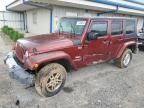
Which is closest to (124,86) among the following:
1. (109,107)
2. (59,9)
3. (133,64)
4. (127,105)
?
(127,105)

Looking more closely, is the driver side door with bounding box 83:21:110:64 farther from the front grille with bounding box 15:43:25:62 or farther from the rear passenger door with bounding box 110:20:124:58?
the front grille with bounding box 15:43:25:62

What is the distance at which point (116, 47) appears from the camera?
5547 mm

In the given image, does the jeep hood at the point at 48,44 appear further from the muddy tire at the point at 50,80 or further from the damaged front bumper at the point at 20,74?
the damaged front bumper at the point at 20,74

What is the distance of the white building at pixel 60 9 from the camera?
415 inches

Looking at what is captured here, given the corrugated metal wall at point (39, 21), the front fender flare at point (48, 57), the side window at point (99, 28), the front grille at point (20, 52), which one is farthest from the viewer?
the corrugated metal wall at point (39, 21)

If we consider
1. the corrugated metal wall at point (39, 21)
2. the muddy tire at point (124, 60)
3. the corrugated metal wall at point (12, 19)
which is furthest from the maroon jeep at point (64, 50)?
the corrugated metal wall at point (12, 19)

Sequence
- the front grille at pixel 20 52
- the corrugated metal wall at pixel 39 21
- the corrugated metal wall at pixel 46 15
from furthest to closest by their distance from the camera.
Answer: the corrugated metal wall at pixel 39 21 → the corrugated metal wall at pixel 46 15 → the front grille at pixel 20 52

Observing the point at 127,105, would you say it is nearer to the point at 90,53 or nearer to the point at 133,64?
the point at 90,53

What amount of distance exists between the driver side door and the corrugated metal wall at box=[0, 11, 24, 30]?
15.9 m

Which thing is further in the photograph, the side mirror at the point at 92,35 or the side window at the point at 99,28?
the side window at the point at 99,28

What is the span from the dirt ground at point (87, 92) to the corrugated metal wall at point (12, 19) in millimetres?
14483

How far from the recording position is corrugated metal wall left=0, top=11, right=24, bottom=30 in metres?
18.1

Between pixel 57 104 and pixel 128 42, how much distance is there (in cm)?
388

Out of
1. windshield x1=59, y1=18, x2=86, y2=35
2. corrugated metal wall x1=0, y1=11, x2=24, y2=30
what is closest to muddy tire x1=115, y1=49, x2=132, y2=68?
windshield x1=59, y1=18, x2=86, y2=35
